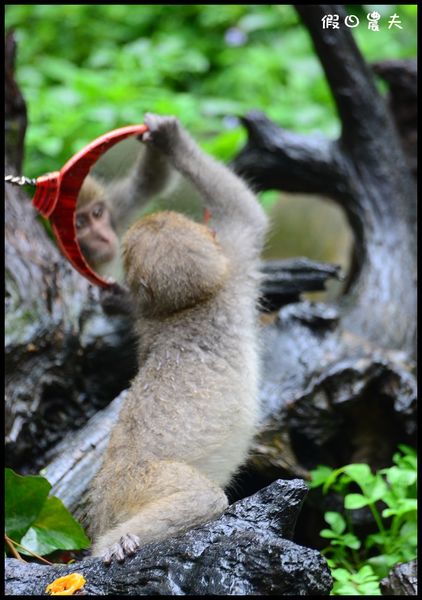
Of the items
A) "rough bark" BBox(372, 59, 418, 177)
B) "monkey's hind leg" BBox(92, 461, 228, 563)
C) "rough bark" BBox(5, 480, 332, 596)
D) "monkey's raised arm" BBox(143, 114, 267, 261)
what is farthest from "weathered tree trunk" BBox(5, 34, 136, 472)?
"rough bark" BBox(372, 59, 418, 177)

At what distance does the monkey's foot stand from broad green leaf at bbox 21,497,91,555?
2.03ft

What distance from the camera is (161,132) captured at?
14.3ft

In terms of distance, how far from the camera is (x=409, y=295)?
5.38 m

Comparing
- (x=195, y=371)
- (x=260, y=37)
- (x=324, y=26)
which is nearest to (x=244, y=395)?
(x=195, y=371)

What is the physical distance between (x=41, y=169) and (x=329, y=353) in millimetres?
2894

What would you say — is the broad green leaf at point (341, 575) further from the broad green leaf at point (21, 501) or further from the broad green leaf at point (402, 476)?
the broad green leaf at point (21, 501)

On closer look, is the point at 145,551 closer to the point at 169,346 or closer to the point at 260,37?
the point at 169,346

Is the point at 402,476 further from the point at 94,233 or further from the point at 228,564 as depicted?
the point at 94,233

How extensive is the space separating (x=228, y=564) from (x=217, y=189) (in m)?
2.34

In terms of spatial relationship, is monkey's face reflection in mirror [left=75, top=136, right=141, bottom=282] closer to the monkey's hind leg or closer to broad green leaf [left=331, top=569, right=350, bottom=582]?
the monkey's hind leg

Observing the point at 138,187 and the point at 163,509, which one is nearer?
the point at 163,509

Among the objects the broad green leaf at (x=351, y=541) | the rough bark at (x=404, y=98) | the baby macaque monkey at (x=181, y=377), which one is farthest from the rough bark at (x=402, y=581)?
the rough bark at (x=404, y=98)

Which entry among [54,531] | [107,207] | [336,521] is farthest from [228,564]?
[107,207]

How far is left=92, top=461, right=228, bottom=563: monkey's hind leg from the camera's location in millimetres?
2925
